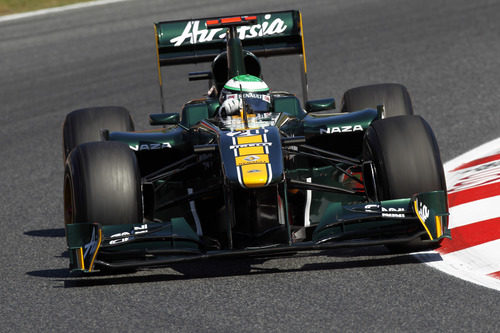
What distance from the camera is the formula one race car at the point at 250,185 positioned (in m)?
6.85

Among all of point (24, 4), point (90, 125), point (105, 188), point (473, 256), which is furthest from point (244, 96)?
point (24, 4)

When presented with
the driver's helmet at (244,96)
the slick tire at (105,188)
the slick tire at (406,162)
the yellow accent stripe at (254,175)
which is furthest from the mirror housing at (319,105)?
the slick tire at (105,188)

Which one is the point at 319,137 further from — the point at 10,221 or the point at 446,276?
the point at 10,221

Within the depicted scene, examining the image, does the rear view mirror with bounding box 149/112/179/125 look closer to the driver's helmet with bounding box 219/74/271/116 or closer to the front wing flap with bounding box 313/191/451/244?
the driver's helmet with bounding box 219/74/271/116

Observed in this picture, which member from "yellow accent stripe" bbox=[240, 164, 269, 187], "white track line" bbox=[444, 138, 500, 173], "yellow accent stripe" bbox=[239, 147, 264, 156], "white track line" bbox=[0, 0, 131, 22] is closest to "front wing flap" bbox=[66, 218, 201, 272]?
"yellow accent stripe" bbox=[240, 164, 269, 187]

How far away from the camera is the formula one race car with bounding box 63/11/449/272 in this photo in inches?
270

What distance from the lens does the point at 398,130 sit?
7.28 meters

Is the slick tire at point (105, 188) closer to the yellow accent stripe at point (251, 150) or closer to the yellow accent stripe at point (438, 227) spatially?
the yellow accent stripe at point (251, 150)

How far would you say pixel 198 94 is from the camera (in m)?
14.8

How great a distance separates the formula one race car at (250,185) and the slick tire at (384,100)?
35.2 inches

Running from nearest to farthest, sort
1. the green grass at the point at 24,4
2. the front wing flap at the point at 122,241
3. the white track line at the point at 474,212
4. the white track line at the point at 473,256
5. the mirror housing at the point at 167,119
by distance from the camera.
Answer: the white track line at the point at 473,256
the front wing flap at the point at 122,241
the white track line at the point at 474,212
the mirror housing at the point at 167,119
the green grass at the point at 24,4

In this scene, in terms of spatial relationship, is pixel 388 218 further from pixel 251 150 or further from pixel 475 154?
pixel 475 154

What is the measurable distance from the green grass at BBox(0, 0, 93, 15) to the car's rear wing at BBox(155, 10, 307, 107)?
1117 centimetres

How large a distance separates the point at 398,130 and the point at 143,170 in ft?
7.27
